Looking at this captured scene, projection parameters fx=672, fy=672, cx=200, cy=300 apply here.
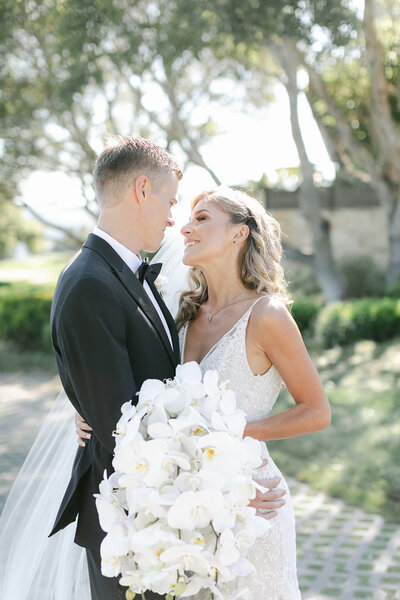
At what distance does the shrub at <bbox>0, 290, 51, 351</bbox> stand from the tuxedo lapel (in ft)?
40.3

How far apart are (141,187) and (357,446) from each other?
17.8 ft

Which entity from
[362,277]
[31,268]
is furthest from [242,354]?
[31,268]

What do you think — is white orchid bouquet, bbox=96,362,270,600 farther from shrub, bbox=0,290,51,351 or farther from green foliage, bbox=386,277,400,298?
green foliage, bbox=386,277,400,298

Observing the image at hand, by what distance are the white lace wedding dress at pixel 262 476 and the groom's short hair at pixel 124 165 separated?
0.71 m

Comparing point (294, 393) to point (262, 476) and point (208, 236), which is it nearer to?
point (262, 476)

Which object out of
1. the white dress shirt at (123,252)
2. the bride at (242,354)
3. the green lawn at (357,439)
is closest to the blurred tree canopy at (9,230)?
the green lawn at (357,439)

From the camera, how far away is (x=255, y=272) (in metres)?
2.92

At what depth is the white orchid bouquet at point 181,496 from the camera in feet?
5.67

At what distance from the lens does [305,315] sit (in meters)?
13.1

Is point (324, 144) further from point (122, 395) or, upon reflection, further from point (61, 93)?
point (122, 395)

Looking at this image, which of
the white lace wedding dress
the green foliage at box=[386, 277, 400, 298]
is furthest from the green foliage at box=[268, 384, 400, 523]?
the green foliage at box=[386, 277, 400, 298]

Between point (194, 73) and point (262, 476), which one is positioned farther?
point (194, 73)

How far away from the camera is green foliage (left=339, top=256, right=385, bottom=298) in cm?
1744

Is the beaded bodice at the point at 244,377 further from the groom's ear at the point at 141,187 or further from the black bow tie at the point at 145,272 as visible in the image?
the groom's ear at the point at 141,187
